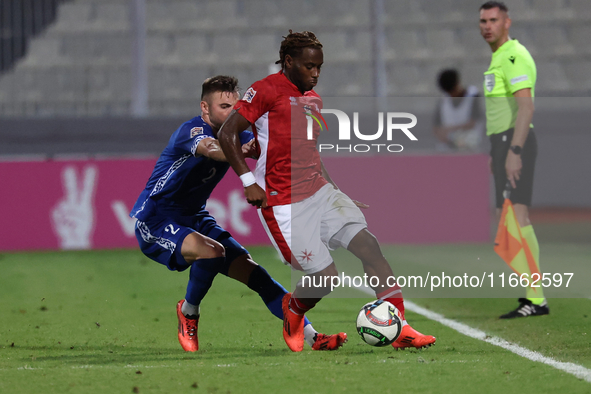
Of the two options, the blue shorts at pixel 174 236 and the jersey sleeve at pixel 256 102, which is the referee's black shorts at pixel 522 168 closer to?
the blue shorts at pixel 174 236

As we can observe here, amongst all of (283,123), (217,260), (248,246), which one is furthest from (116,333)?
(248,246)

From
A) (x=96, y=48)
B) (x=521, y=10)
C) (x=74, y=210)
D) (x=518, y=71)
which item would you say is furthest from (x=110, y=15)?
(x=518, y=71)

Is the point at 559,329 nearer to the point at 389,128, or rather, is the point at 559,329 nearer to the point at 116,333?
the point at 389,128

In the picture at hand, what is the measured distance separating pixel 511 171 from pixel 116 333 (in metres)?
2.80

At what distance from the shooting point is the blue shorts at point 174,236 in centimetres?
466

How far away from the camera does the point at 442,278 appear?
311 inches

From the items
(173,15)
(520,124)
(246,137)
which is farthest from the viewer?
(173,15)

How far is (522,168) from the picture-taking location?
5676mm

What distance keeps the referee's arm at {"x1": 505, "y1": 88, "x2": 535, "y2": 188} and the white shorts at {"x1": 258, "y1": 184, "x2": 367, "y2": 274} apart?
1.66 metres

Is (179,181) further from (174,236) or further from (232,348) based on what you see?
(232,348)

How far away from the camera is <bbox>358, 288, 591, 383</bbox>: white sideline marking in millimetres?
3820

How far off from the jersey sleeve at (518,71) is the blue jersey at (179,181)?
1.97 metres

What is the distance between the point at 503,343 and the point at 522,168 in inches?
59.5

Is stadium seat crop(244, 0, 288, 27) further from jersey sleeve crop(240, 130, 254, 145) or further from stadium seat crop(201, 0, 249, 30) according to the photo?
jersey sleeve crop(240, 130, 254, 145)
